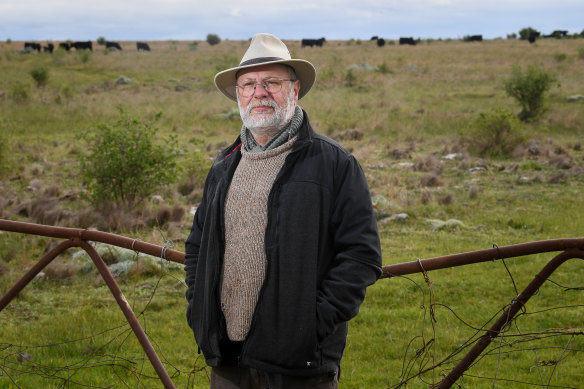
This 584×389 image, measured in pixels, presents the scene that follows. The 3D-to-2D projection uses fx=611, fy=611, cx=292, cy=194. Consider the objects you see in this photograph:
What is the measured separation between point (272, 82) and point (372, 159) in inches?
541

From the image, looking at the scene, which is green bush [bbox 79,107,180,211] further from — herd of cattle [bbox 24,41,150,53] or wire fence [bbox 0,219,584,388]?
herd of cattle [bbox 24,41,150,53]

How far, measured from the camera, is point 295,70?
9.71 ft

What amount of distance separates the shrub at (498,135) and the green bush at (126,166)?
30.0 feet

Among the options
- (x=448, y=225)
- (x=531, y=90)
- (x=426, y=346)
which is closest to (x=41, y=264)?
(x=426, y=346)

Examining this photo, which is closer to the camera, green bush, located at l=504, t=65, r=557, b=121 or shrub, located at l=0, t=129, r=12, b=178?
shrub, located at l=0, t=129, r=12, b=178

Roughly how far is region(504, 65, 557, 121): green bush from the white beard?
804 inches

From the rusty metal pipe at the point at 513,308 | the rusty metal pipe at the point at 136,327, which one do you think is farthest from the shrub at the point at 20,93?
the rusty metal pipe at the point at 513,308

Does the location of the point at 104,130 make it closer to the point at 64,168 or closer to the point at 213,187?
the point at 64,168

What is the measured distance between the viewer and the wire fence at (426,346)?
114 inches

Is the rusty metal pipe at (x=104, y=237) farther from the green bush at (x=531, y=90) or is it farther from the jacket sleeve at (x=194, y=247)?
the green bush at (x=531, y=90)

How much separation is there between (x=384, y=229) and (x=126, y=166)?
504cm

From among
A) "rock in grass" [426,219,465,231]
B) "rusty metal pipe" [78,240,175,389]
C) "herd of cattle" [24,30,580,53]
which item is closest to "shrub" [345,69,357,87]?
"rock in grass" [426,219,465,231]

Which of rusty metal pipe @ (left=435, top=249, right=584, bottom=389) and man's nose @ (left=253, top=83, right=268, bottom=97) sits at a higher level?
man's nose @ (left=253, top=83, right=268, bottom=97)

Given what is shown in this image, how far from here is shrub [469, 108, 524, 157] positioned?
1675cm
